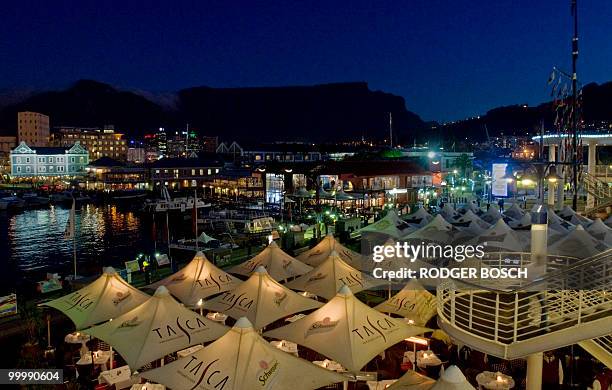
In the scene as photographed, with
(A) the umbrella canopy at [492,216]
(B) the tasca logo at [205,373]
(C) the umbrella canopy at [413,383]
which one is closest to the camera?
(C) the umbrella canopy at [413,383]

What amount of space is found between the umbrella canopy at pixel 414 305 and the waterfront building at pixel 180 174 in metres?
78.3

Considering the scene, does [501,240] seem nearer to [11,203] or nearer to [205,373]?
[205,373]

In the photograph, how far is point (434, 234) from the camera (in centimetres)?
2155

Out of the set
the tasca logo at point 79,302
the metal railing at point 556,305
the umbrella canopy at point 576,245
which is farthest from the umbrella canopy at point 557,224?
the tasca logo at point 79,302

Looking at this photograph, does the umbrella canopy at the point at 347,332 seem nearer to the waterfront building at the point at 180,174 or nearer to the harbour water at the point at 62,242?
the harbour water at the point at 62,242

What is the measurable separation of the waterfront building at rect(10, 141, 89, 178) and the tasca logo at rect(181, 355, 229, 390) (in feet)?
378

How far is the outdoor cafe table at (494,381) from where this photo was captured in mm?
9977

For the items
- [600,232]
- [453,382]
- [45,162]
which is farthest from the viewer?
[45,162]

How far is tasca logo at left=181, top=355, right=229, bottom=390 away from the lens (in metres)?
8.24

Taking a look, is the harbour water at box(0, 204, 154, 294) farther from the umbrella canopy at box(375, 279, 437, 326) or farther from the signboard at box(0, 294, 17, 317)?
the umbrella canopy at box(375, 279, 437, 326)

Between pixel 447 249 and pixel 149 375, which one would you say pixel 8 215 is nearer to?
pixel 447 249

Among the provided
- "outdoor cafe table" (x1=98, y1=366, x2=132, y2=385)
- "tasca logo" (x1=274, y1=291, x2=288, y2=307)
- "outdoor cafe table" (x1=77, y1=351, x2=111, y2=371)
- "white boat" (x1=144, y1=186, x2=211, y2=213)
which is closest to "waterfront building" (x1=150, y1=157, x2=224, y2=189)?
"white boat" (x1=144, y1=186, x2=211, y2=213)

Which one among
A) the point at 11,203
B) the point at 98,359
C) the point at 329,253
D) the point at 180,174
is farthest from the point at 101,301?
the point at 180,174

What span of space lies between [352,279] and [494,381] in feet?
19.3
